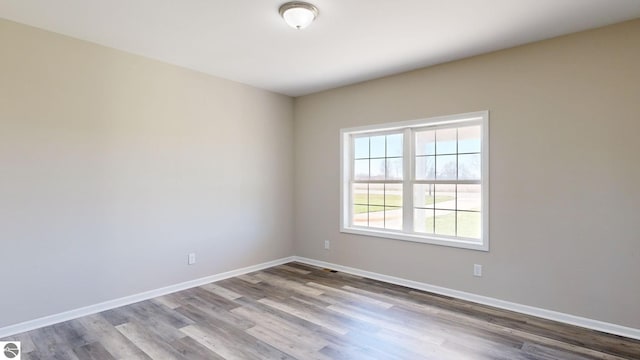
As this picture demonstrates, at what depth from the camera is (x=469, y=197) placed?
377 centimetres

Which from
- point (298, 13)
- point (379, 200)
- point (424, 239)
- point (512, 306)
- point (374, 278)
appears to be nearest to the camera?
point (298, 13)

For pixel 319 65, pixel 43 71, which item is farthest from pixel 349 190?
pixel 43 71

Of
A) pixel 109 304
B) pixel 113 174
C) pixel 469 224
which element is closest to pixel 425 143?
pixel 469 224

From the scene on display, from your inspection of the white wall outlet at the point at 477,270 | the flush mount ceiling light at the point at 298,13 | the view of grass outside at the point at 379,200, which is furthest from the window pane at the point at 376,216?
the flush mount ceiling light at the point at 298,13

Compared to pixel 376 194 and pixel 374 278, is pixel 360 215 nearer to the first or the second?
pixel 376 194

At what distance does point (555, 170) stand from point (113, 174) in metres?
4.34

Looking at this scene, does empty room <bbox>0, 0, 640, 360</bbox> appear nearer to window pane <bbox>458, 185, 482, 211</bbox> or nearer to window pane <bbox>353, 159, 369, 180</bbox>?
window pane <bbox>458, 185, 482, 211</bbox>

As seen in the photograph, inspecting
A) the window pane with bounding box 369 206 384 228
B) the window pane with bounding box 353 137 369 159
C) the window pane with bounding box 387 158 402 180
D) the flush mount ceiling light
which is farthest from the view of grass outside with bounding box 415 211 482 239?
the flush mount ceiling light

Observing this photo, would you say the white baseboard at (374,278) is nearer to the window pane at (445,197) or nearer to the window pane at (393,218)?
the window pane at (393,218)

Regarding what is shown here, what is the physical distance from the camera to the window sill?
3598 millimetres

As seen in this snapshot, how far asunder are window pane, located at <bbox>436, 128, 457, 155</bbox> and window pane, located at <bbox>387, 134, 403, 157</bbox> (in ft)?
1.62

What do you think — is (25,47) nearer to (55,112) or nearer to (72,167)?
(55,112)

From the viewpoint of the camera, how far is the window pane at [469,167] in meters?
3.69

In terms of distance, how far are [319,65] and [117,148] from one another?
2.36m
